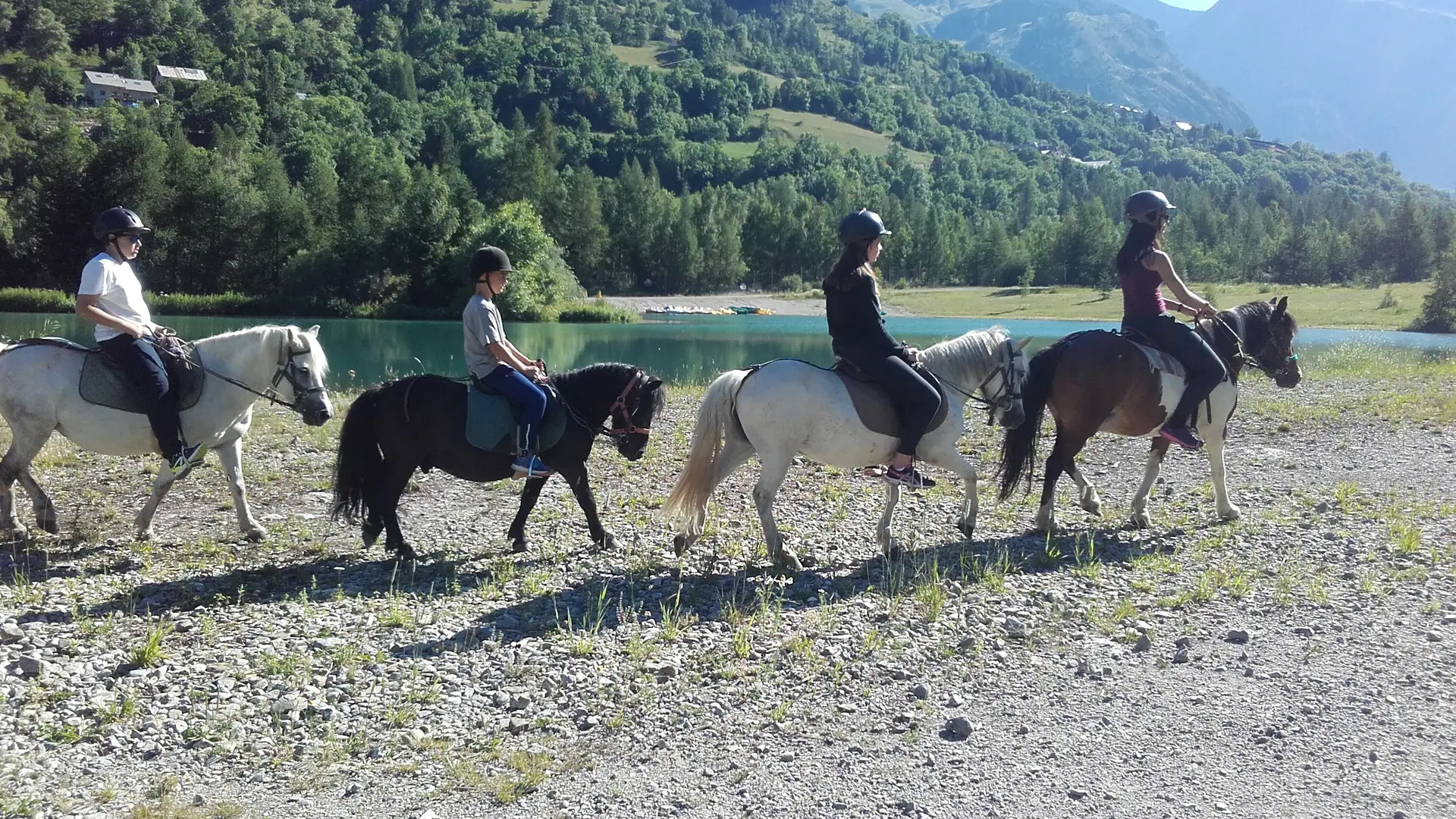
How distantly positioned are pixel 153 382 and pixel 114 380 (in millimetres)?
479

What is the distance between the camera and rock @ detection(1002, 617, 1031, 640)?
6.97 meters

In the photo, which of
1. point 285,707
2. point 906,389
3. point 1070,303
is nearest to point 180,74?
point 1070,303

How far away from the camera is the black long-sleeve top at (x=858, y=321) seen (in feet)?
27.5

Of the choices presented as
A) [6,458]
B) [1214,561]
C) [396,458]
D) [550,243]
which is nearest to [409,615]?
[396,458]

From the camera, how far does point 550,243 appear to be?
78.4m

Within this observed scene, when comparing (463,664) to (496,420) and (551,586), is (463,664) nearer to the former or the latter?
(551,586)

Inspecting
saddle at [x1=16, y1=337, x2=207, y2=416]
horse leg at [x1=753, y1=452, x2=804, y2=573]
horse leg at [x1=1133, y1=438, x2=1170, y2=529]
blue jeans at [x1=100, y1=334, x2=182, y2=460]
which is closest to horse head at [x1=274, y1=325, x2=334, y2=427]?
saddle at [x1=16, y1=337, x2=207, y2=416]

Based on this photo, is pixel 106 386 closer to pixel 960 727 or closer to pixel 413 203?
pixel 960 727

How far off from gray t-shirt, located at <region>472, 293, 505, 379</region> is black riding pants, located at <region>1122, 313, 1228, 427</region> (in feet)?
22.4

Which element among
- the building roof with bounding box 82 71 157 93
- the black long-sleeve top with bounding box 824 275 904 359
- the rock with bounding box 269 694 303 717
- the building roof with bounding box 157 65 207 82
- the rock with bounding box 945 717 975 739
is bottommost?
the rock with bounding box 269 694 303 717

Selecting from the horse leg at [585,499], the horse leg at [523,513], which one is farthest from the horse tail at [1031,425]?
the horse leg at [523,513]

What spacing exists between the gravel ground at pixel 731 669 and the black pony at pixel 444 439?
53 centimetres

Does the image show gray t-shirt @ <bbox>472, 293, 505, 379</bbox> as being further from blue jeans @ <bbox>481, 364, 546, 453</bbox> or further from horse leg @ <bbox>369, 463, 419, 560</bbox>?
horse leg @ <bbox>369, 463, 419, 560</bbox>

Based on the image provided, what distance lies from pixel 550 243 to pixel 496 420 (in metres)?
72.1
